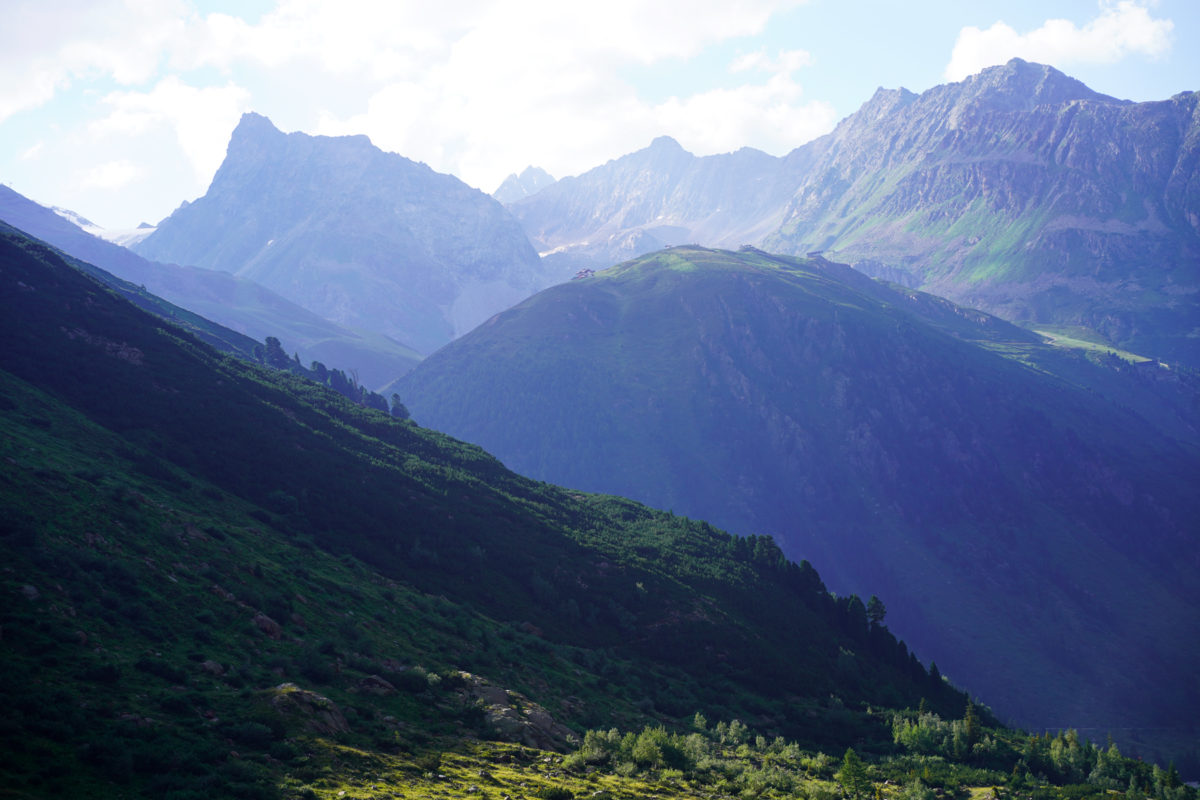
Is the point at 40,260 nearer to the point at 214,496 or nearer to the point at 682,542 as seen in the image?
the point at 214,496

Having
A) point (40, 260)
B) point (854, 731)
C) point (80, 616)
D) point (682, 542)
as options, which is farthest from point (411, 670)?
point (40, 260)

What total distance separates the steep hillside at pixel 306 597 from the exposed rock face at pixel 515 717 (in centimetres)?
28

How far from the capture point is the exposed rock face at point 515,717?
173 ft

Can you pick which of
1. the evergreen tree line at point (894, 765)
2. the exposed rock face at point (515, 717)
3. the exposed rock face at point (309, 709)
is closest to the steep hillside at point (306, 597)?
the exposed rock face at point (309, 709)

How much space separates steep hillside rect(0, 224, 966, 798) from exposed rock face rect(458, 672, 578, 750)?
276mm

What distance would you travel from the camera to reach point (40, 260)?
422 feet

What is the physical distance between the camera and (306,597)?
225 feet

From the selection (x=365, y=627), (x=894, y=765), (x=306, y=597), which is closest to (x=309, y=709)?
(x=365, y=627)

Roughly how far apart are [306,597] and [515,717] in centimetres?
2463

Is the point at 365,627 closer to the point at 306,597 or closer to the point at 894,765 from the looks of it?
the point at 306,597

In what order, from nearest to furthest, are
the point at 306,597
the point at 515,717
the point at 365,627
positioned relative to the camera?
the point at 515,717, the point at 365,627, the point at 306,597

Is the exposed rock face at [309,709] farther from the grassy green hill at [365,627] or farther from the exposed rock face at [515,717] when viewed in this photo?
the exposed rock face at [515,717]

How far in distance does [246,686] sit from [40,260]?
116397mm

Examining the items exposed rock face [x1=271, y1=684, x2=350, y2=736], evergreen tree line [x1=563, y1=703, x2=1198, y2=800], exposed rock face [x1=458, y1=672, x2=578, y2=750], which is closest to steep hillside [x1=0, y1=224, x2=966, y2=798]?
exposed rock face [x1=271, y1=684, x2=350, y2=736]
